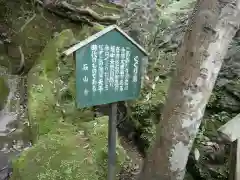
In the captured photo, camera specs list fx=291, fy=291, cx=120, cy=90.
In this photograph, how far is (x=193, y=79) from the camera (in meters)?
2.37

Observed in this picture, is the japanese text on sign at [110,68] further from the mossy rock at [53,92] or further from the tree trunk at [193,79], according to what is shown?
the mossy rock at [53,92]

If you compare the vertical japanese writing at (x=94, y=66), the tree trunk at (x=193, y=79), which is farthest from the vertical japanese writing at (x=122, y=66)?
the tree trunk at (x=193, y=79)

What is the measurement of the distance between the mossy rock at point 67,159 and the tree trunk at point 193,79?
2.98 feet

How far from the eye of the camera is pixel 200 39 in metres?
2.32

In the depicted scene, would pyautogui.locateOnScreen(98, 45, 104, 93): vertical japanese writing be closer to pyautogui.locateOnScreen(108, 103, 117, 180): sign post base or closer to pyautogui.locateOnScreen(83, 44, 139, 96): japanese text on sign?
pyautogui.locateOnScreen(83, 44, 139, 96): japanese text on sign

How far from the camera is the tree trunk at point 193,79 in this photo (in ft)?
7.50

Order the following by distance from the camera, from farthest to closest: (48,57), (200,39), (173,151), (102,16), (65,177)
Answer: (102,16), (48,57), (65,177), (173,151), (200,39)

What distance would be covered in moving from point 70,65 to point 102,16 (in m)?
2.40

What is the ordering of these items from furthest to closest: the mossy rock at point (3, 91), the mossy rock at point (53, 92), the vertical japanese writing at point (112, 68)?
the mossy rock at point (3, 91) < the mossy rock at point (53, 92) < the vertical japanese writing at point (112, 68)

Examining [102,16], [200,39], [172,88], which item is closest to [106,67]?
[172,88]

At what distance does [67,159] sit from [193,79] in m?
1.76

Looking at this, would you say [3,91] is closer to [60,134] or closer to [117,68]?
[60,134]

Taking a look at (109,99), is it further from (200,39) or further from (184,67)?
(200,39)

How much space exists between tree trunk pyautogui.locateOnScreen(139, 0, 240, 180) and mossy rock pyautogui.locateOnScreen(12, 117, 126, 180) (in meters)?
0.91
